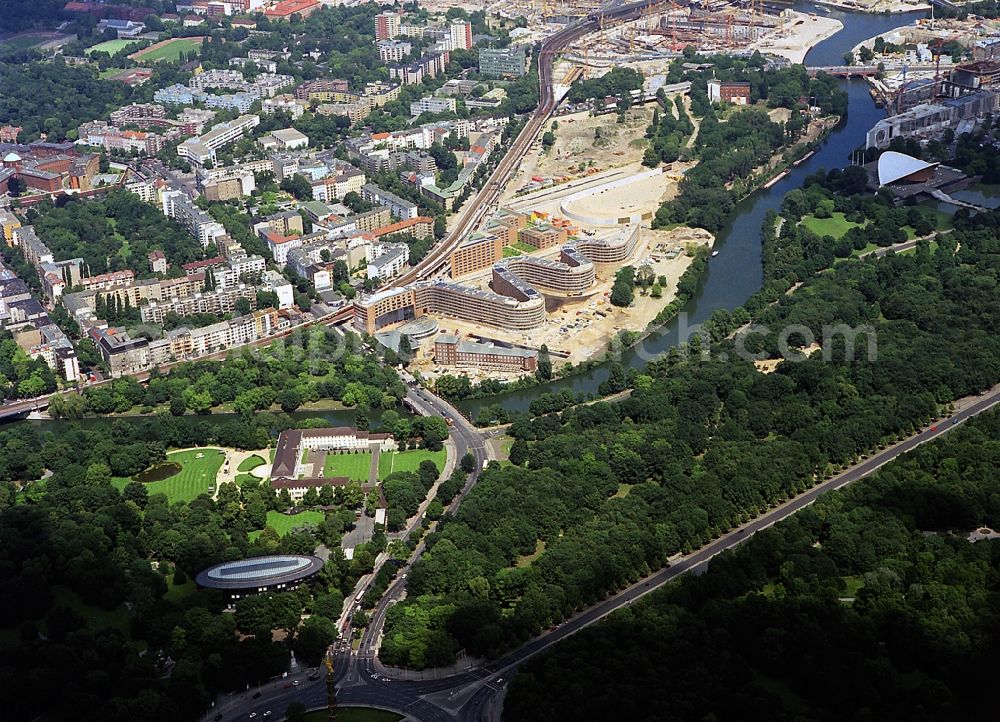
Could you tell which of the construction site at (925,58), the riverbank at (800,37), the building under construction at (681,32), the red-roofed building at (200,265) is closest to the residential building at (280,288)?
the red-roofed building at (200,265)

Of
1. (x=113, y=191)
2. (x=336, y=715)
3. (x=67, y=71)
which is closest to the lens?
(x=336, y=715)

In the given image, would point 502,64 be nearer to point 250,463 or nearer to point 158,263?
point 158,263

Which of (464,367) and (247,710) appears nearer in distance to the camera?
(247,710)

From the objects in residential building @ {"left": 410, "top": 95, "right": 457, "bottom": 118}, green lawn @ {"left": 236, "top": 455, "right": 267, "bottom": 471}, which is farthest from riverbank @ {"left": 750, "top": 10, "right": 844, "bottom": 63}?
green lawn @ {"left": 236, "top": 455, "right": 267, "bottom": 471}

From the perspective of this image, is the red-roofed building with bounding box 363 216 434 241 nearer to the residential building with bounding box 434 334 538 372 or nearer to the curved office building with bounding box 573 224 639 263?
the curved office building with bounding box 573 224 639 263

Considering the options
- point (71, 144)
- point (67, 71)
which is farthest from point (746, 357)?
point (67, 71)

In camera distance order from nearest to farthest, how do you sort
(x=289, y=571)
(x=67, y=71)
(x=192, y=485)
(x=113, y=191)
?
1. (x=289, y=571)
2. (x=192, y=485)
3. (x=113, y=191)
4. (x=67, y=71)

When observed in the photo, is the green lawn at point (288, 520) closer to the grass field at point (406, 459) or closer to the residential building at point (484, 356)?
the grass field at point (406, 459)

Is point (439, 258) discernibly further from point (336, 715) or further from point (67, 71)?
point (67, 71)
